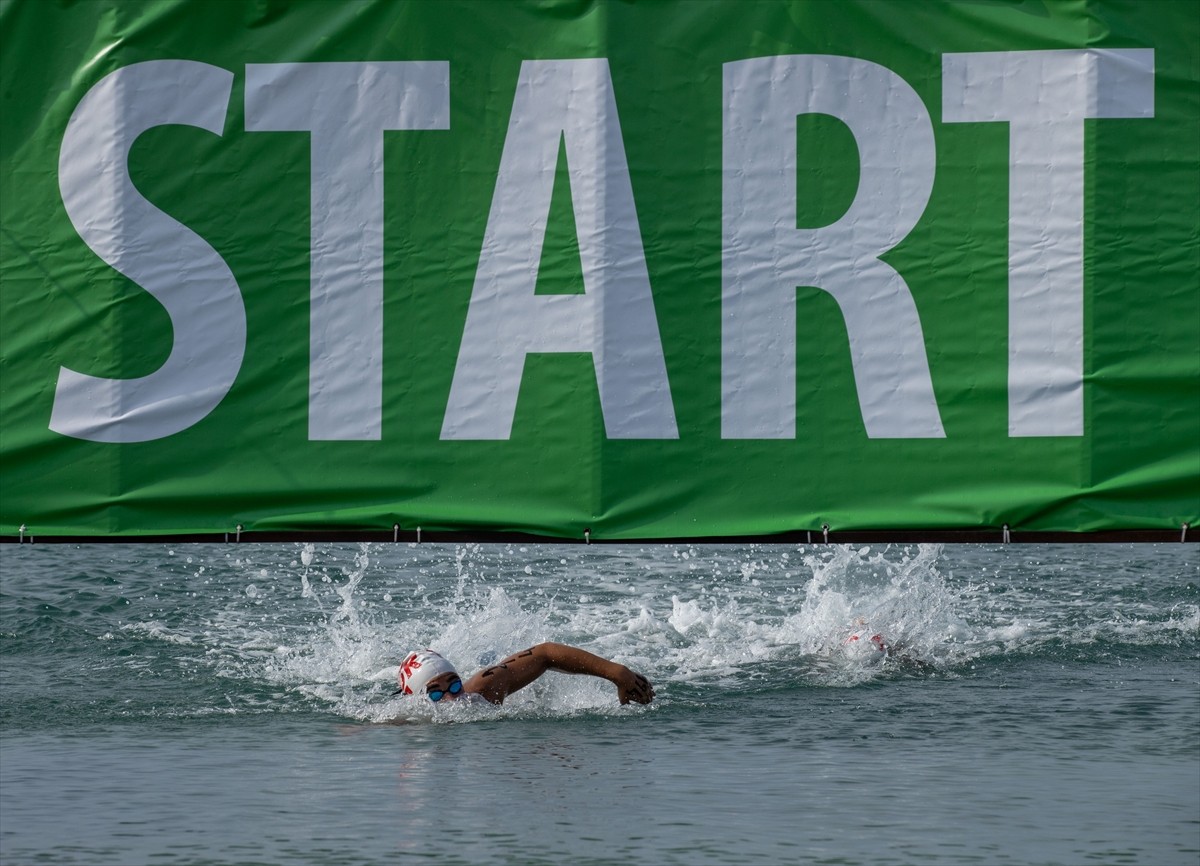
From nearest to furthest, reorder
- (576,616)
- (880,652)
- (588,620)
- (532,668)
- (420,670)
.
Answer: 1. (532,668)
2. (420,670)
3. (880,652)
4. (588,620)
5. (576,616)

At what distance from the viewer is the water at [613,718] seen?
909 centimetres

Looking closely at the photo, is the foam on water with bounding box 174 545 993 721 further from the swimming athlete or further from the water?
the swimming athlete

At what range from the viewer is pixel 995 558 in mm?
22062

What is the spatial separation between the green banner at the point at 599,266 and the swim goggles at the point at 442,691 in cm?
445

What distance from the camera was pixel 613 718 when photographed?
41.2 feet

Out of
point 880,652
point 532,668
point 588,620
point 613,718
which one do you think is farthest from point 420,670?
point 588,620

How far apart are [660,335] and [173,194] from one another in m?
2.46

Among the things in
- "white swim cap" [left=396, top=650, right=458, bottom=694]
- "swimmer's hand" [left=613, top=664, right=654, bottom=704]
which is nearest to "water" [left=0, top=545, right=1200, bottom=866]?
"white swim cap" [left=396, top=650, right=458, bottom=694]

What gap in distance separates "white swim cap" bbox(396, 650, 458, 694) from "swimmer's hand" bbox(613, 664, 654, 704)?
80.0 inches

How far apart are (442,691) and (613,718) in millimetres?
1266

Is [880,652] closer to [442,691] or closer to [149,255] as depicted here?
[442,691]

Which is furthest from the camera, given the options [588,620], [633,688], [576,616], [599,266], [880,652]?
[576,616]

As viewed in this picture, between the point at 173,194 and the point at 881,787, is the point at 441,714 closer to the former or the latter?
the point at 881,787

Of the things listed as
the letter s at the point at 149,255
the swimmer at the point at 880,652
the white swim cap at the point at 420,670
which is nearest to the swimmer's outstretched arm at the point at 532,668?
the white swim cap at the point at 420,670
